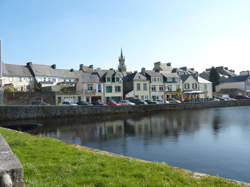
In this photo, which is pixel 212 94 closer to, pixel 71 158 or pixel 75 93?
pixel 75 93

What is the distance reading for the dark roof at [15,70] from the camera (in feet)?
145

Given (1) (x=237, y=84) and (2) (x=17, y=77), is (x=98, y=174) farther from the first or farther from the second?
(1) (x=237, y=84)

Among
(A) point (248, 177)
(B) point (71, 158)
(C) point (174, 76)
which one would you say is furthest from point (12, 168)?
(C) point (174, 76)

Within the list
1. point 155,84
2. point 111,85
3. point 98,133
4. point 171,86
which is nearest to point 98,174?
point 98,133

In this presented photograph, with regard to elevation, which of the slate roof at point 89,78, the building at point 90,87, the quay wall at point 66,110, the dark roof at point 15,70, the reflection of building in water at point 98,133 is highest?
the dark roof at point 15,70

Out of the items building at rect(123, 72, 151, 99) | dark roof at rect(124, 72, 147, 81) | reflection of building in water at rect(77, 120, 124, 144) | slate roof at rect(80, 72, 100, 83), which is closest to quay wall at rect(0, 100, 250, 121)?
reflection of building in water at rect(77, 120, 124, 144)

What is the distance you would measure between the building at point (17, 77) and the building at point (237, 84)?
64.5m

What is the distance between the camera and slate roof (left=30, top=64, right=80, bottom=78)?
48.8 metres

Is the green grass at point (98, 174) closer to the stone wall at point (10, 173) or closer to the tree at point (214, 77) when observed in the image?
the stone wall at point (10, 173)

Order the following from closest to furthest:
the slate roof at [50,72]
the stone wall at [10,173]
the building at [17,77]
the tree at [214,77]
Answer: the stone wall at [10,173] → the building at [17,77] → the slate roof at [50,72] → the tree at [214,77]

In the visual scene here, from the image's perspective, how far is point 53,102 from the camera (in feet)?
135

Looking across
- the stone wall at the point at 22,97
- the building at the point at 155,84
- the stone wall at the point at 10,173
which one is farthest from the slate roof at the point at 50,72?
the stone wall at the point at 10,173

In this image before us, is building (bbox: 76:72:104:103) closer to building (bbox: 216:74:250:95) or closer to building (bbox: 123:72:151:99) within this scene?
building (bbox: 123:72:151:99)

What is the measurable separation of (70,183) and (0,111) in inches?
1167
